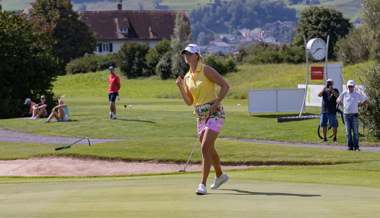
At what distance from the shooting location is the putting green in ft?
34.0

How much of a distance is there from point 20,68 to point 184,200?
36575 millimetres

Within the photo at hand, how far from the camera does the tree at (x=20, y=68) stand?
46281 mm

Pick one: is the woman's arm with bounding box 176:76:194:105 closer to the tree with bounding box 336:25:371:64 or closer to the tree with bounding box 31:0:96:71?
the tree with bounding box 336:25:371:64

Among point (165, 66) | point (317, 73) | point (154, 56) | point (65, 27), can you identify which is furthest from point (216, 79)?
point (65, 27)

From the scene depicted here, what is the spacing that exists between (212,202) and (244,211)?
3.01 ft

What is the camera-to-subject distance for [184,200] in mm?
11516

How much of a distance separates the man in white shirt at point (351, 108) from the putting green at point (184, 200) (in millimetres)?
11327

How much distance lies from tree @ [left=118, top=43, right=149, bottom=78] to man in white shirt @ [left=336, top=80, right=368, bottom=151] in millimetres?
67439

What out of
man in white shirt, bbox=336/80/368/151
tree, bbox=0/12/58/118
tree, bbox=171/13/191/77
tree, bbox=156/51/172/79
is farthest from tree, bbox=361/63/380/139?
tree, bbox=156/51/172/79

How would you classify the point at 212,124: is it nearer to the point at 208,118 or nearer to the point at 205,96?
the point at 208,118

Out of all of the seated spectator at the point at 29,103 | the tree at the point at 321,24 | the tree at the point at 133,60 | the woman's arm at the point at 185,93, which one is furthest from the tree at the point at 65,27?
the woman's arm at the point at 185,93

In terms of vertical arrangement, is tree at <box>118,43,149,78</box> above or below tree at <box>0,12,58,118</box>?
below

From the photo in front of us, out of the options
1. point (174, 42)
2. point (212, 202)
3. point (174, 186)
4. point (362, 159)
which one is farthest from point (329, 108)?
point (174, 42)

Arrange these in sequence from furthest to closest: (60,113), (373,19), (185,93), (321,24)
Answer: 1. (321,24)
2. (373,19)
3. (60,113)
4. (185,93)
